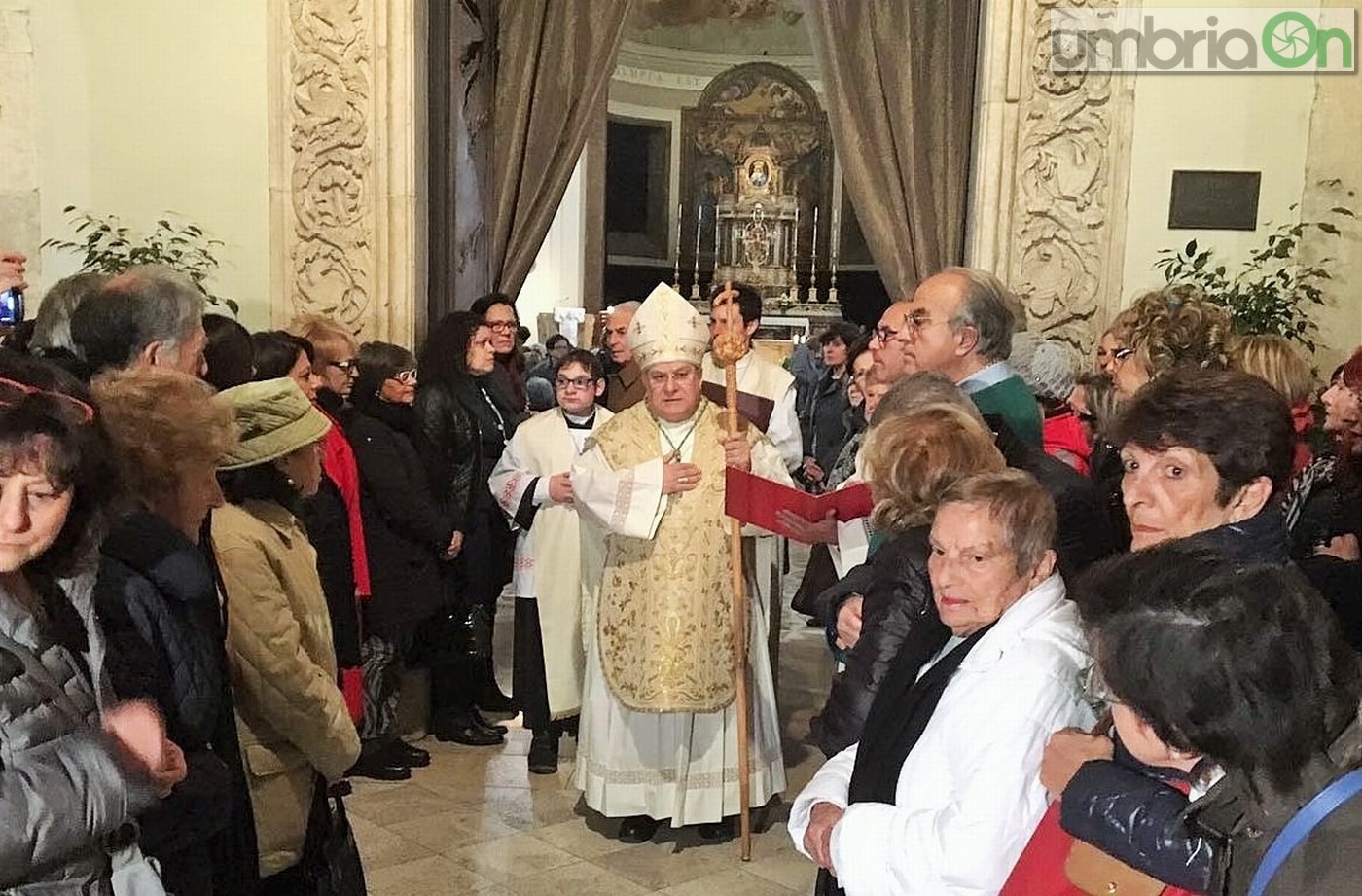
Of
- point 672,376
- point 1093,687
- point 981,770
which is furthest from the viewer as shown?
point 672,376

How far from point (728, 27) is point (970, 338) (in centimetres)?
1298

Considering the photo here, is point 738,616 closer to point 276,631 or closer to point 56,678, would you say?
point 276,631

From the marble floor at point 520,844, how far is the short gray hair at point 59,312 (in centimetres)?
178

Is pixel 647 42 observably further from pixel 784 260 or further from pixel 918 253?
pixel 918 253

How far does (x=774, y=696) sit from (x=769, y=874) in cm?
59

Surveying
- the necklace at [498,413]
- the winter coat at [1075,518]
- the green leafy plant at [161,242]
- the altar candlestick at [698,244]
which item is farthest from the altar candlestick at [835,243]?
the winter coat at [1075,518]

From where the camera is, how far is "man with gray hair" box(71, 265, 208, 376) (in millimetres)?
2633

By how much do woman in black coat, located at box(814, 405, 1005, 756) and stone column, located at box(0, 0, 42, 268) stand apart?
5.29 metres

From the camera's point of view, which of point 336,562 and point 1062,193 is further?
point 1062,193

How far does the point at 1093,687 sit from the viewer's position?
157 cm

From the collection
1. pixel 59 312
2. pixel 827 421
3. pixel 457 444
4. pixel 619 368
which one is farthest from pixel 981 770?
pixel 827 421

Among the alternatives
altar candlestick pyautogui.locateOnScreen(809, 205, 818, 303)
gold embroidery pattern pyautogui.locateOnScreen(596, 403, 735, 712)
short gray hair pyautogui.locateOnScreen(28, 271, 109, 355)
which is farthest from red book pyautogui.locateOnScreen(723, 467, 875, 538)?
altar candlestick pyautogui.locateOnScreen(809, 205, 818, 303)

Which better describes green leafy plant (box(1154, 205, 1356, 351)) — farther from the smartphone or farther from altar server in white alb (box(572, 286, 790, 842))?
the smartphone

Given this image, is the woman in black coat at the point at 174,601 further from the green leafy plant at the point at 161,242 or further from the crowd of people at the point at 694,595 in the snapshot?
the green leafy plant at the point at 161,242
